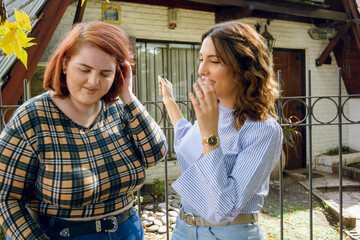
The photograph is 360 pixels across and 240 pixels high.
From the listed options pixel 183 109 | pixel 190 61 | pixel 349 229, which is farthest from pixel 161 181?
pixel 349 229

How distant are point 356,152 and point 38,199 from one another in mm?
8315

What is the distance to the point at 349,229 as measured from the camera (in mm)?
4941

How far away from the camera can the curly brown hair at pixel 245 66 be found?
151 centimetres

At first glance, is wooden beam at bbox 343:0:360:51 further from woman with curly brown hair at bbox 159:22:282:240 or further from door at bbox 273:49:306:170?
woman with curly brown hair at bbox 159:22:282:240

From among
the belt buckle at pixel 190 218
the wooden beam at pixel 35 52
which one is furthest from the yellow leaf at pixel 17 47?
the wooden beam at pixel 35 52

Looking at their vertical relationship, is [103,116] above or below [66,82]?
below

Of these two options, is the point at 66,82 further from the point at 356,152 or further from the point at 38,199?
the point at 356,152

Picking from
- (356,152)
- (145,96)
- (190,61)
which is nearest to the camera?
(145,96)

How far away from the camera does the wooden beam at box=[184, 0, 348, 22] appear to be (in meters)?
6.07

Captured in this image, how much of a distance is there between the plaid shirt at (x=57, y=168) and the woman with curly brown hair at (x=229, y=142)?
253mm

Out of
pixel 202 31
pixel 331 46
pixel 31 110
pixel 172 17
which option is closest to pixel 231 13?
pixel 202 31

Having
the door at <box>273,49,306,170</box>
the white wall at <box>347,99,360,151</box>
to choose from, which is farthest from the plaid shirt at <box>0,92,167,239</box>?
the white wall at <box>347,99,360,151</box>

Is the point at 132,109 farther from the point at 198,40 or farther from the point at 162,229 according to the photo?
the point at 198,40

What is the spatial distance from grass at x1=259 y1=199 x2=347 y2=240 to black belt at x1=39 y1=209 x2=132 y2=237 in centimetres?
340
